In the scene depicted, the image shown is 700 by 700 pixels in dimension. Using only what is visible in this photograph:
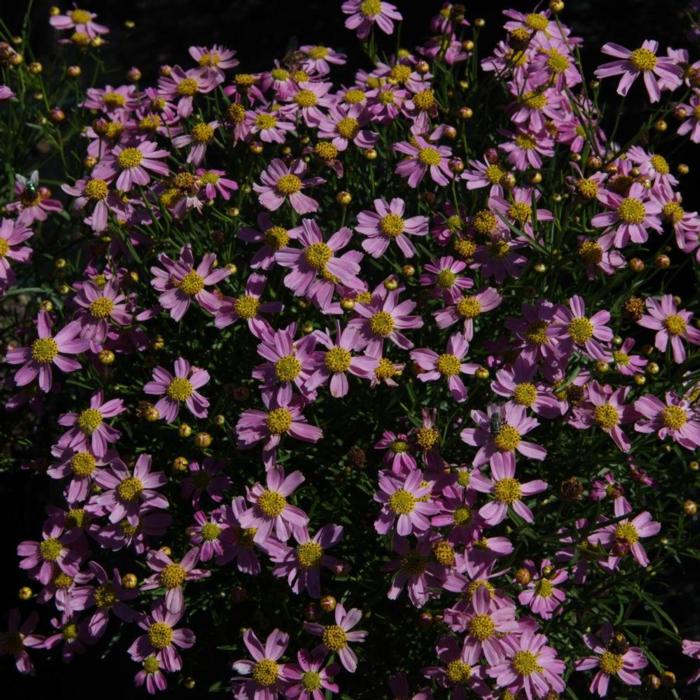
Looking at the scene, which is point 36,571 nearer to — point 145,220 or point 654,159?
point 145,220

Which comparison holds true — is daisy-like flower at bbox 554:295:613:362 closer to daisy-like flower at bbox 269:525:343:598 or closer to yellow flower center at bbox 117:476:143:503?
daisy-like flower at bbox 269:525:343:598

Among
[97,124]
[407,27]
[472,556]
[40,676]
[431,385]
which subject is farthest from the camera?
[407,27]

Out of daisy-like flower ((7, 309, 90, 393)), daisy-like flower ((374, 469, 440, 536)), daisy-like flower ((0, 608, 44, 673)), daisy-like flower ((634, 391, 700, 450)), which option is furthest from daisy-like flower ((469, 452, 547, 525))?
daisy-like flower ((0, 608, 44, 673))

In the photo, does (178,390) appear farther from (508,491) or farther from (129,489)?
(508,491)

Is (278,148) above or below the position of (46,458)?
above

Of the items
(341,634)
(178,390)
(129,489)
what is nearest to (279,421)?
(178,390)

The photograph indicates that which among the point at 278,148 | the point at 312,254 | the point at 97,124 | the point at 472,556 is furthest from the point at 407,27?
the point at 472,556
